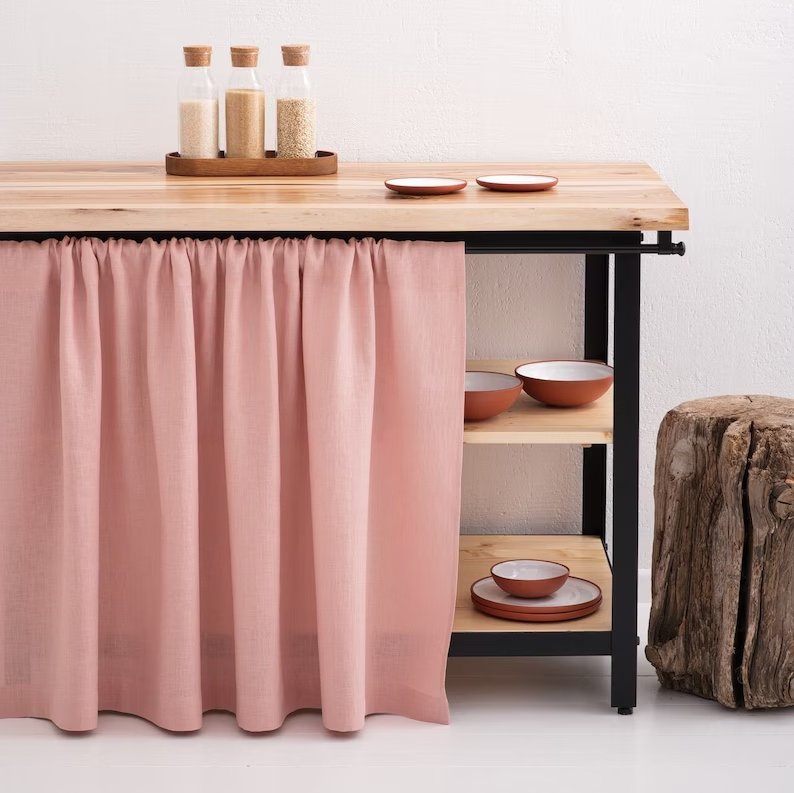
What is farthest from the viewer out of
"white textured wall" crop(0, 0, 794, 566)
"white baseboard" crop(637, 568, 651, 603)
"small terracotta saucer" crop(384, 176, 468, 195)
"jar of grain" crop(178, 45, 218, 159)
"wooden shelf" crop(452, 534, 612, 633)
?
"white baseboard" crop(637, 568, 651, 603)

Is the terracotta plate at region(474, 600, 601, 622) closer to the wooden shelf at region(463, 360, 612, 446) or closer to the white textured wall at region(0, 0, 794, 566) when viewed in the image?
the wooden shelf at region(463, 360, 612, 446)

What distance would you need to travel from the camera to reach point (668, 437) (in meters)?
2.27

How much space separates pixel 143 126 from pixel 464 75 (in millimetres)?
721

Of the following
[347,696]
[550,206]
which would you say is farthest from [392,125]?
[347,696]

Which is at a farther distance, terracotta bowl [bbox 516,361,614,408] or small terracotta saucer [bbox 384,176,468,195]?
terracotta bowl [bbox 516,361,614,408]

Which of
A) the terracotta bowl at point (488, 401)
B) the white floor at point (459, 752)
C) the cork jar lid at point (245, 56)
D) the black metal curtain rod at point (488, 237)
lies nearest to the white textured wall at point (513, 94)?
the cork jar lid at point (245, 56)

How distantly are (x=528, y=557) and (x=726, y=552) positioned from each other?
1.71 ft

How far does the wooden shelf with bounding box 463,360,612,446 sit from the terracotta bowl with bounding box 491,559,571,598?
12.0 inches

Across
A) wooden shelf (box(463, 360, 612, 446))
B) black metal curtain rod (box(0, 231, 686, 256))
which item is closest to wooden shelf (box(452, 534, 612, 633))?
wooden shelf (box(463, 360, 612, 446))

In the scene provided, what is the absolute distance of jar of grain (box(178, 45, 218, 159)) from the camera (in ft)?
7.80

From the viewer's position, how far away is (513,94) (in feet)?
8.68

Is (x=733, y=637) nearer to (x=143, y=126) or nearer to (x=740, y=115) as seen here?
(x=740, y=115)

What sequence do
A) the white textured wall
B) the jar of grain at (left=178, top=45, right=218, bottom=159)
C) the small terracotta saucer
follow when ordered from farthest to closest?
the white textured wall
the jar of grain at (left=178, top=45, right=218, bottom=159)
the small terracotta saucer

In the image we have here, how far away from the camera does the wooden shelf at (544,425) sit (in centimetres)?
217
